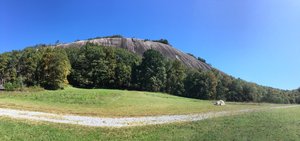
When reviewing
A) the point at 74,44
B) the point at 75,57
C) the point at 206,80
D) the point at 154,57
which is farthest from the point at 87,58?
the point at 74,44

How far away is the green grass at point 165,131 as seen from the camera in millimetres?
25992

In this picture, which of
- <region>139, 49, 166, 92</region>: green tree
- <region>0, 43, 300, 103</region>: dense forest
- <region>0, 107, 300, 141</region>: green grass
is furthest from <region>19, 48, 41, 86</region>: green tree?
<region>0, 107, 300, 141</region>: green grass

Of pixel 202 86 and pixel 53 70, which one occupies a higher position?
pixel 53 70

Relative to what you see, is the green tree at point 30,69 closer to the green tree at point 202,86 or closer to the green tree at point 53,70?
the green tree at point 53,70

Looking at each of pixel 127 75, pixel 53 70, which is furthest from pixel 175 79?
pixel 53 70

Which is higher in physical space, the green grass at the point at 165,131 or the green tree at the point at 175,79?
Answer: the green tree at the point at 175,79

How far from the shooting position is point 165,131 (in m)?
30.0

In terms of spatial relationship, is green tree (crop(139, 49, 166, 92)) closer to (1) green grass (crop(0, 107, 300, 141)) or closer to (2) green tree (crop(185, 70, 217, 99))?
(2) green tree (crop(185, 70, 217, 99))

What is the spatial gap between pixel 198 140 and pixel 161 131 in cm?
561

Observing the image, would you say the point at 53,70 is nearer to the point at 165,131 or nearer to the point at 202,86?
the point at 202,86

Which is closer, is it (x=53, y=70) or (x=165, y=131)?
(x=165, y=131)

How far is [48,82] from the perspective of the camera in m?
95.2

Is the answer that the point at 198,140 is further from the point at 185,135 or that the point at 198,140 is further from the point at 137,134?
the point at 137,134

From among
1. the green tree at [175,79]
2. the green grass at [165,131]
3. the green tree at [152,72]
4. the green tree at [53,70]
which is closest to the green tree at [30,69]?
the green tree at [53,70]
